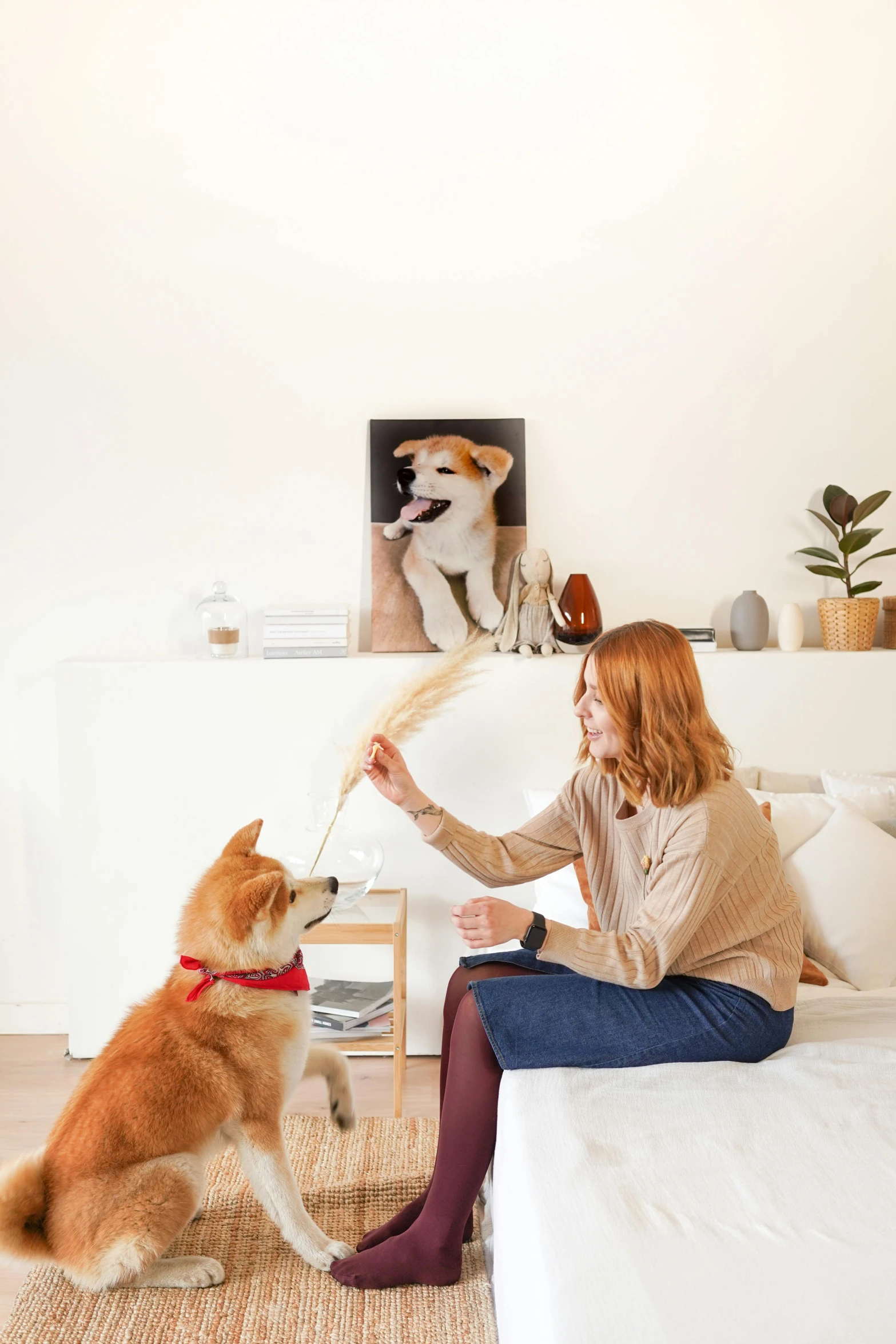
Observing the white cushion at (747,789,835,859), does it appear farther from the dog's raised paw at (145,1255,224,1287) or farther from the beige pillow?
the dog's raised paw at (145,1255,224,1287)

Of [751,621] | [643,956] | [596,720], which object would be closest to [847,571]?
[751,621]

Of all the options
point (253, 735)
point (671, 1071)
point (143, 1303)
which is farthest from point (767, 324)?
point (143, 1303)

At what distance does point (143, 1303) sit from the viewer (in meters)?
1.67

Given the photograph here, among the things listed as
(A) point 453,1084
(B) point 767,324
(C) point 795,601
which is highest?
(B) point 767,324

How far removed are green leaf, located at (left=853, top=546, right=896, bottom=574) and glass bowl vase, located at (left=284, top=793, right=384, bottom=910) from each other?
5.17 ft

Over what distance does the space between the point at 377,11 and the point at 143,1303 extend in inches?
122

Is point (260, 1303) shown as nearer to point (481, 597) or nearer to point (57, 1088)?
point (57, 1088)

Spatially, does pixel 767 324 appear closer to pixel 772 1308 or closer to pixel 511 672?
pixel 511 672

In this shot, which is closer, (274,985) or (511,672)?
(274,985)

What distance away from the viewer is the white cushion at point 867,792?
236 centimetres

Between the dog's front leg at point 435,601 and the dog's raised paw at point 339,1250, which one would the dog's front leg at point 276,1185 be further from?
the dog's front leg at point 435,601

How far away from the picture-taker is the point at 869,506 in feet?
9.12

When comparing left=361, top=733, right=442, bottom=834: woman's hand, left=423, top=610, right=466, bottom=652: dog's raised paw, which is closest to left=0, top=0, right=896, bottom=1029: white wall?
left=423, top=610, right=466, bottom=652: dog's raised paw

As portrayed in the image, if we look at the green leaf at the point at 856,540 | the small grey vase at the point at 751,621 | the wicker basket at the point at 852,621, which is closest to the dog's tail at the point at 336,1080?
the small grey vase at the point at 751,621
